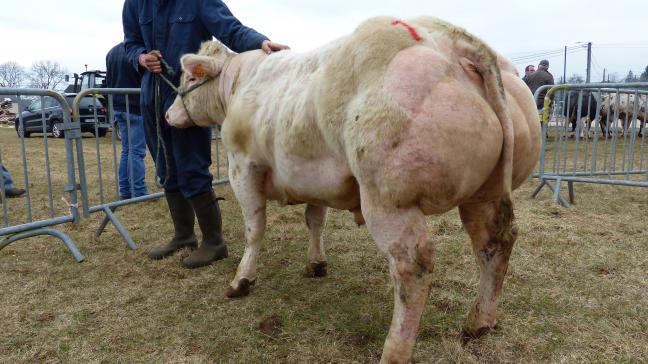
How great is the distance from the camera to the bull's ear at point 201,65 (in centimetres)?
324

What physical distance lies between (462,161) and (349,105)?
53 centimetres

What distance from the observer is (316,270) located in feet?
11.9

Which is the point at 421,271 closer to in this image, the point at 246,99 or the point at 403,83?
the point at 403,83

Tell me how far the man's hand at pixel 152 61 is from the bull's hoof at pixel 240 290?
1709mm

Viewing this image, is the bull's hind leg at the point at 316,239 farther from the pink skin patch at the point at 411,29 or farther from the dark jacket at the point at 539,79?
the dark jacket at the point at 539,79

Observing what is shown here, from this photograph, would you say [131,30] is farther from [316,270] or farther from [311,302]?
[311,302]

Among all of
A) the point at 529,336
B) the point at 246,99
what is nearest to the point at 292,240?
the point at 246,99

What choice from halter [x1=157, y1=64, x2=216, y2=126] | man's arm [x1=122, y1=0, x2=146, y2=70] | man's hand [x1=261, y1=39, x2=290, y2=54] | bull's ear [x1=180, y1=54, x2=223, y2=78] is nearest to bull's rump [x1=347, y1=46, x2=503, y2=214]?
man's hand [x1=261, y1=39, x2=290, y2=54]

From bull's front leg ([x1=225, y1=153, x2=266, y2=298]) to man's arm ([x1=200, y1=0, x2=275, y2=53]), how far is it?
33.8 inches

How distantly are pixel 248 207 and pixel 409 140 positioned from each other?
63.8 inches

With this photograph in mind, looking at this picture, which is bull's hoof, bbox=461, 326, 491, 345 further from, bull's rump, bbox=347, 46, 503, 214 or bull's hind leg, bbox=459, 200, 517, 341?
bull's rump, bbox=347, 46, 503, 214

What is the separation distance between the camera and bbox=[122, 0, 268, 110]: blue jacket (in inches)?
136

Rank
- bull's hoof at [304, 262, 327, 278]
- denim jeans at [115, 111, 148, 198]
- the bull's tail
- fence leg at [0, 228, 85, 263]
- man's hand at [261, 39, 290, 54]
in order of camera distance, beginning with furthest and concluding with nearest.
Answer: denim jeans at [115, 111, 148, 198] → fence leg at [0, 228, 85, 263] → bull's hoof at [304, 262, 327, 278] → man's hand at [261, 39, 290, 54] → the bull's tail

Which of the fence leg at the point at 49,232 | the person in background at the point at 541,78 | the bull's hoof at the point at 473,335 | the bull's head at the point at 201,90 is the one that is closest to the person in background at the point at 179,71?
the bull's head at the point at 201,90
